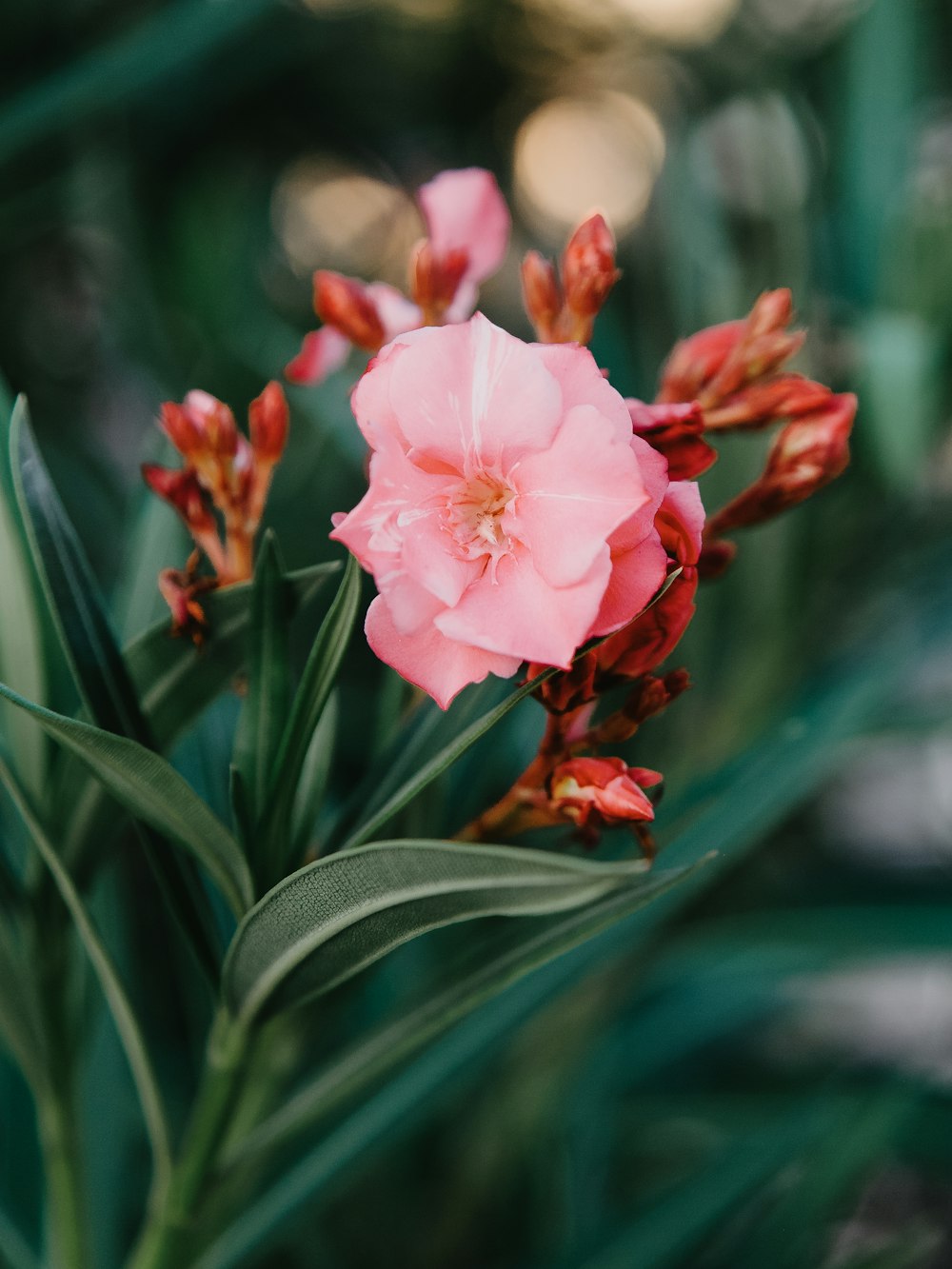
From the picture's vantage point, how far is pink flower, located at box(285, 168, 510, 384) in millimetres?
433

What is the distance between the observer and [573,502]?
0.31 m

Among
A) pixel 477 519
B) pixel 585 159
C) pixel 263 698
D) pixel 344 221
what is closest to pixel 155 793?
pixel 263 698

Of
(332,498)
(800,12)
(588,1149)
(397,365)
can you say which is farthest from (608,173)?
(397,365)

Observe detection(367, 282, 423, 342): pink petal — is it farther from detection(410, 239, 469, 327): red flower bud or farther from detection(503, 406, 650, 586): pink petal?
detection(503, 406, 650, 586): pink petal

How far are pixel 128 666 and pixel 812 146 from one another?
1.08 metres

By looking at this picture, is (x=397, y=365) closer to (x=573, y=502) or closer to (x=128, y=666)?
(x=573, y=502)

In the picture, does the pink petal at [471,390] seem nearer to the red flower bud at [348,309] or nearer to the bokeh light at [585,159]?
the red flower bud at [348,309]

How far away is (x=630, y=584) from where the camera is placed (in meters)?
0.31

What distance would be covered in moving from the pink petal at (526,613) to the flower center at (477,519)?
12mm

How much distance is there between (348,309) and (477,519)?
17 centimetres

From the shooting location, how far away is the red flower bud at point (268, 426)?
397 mm

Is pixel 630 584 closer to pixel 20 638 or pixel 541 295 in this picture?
pixel 541 295

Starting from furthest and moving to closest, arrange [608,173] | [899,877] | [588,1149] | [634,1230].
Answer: [608,173] → [899,877] → [588,1149] → [634,1230]

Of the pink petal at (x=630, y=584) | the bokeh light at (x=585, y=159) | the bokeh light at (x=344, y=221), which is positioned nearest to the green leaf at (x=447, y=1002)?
the pink petal at (x=630, y=584)
